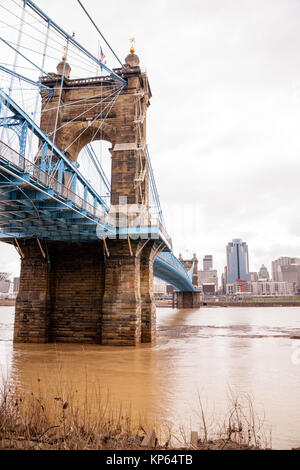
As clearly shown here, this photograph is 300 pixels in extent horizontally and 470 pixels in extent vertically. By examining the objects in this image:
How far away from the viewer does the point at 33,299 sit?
2139 cm

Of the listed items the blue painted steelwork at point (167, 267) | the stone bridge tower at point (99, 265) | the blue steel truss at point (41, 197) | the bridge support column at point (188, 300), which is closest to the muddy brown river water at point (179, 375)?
the stone bridge tower at point (99, 265)

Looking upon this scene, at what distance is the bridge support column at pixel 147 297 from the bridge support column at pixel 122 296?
2.74 ft

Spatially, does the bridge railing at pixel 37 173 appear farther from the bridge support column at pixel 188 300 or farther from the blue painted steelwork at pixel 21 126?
the bridge support column at pixel 188 300

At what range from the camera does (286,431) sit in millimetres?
6922

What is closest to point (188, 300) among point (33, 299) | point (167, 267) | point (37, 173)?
point (167, 267)

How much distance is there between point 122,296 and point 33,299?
5588 mm

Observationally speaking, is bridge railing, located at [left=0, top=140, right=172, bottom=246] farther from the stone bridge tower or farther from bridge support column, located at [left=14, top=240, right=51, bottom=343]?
bridge support column, located at [left=14, top=240, right=51, bottom=343]

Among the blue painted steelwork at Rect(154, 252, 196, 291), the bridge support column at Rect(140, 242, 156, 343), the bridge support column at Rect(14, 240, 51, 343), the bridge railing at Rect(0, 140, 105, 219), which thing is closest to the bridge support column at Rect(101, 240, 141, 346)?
the bridge support column at Rect(140, 242, 156, 343)

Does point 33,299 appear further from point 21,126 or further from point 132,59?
point 132,59

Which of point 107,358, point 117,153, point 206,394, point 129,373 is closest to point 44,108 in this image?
point 117,153

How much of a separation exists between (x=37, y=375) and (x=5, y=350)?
7.12 meters

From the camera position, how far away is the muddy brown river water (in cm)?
833

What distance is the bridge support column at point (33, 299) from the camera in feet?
69.2
